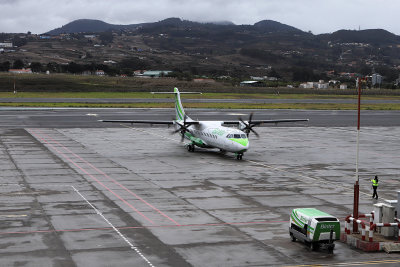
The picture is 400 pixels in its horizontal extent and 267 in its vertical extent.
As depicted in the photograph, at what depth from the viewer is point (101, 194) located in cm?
3797

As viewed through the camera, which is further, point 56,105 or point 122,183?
point 56,105

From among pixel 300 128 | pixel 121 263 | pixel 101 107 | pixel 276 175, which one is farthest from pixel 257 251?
pixel 101 107

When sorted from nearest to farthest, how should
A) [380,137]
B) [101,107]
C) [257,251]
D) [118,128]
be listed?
[257,251] → [380,137] → [118,128] → [101,107]

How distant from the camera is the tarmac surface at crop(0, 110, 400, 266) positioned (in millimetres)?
25500

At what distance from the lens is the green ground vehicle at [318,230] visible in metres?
25.7

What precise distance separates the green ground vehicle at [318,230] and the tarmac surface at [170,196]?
483 millimetres

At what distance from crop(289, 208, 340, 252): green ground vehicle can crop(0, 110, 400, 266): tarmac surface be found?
0.48 meters

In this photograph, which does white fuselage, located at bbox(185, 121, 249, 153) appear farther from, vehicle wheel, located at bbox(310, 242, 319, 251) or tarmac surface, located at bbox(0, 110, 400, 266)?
vehicle wheel, located at bbox(310, 242, 319, 251)

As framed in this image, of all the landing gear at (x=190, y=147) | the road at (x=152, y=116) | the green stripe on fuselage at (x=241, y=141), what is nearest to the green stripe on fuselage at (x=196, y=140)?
the landing gear at (x=190, y=147)

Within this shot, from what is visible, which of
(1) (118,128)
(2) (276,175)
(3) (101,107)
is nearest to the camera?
(2) (276,175)

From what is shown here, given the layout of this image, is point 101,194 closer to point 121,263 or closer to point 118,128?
point 121,263

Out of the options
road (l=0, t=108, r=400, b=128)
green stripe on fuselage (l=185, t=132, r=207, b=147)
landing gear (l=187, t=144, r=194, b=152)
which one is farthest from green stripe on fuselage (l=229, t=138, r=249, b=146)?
road (l=0, t=108, r=400, b=128)

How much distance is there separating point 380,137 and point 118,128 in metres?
36.9

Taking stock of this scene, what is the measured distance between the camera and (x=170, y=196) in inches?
1490
